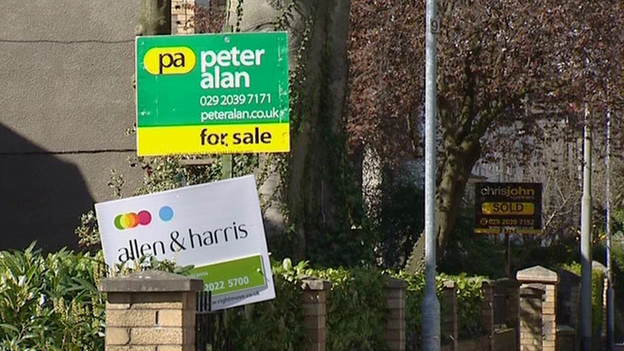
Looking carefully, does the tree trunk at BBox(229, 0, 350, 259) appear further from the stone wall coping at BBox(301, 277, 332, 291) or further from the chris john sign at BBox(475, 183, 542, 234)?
the chris john sign at BBox(475, 183, 542, 234)

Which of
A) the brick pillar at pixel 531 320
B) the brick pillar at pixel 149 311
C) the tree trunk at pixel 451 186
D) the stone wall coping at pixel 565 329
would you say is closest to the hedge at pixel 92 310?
Result: the brick pillar at pixel 149 311

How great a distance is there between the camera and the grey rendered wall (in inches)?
750

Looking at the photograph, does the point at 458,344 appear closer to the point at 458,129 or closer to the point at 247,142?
the point at 458,129

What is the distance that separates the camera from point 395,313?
15227 millimetres

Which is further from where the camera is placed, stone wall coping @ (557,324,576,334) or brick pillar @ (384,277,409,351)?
stone wall coping @ (557,324,576,334)

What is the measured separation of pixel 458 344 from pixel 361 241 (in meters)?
4.98

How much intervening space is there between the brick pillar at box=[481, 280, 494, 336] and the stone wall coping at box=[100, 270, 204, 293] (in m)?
14.2

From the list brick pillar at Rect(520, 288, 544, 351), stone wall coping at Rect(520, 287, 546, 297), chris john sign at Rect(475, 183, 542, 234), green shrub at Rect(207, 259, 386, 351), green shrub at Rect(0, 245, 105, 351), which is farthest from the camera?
chris john sign at Rect(475, 183, 542, 234)

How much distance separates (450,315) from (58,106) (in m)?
5.99

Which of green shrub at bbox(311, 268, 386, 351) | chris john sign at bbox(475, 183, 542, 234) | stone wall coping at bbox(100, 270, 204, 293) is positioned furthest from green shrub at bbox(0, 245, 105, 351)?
chris john sign at bbox(475, 183, 542, 234)

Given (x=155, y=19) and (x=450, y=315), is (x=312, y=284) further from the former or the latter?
(x=450, y=315)

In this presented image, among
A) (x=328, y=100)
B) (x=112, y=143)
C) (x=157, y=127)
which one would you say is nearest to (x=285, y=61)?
(x=157, y=127)

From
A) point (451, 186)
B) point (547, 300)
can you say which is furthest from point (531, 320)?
point (451, 186)

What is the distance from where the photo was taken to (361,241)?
15.5 meters
